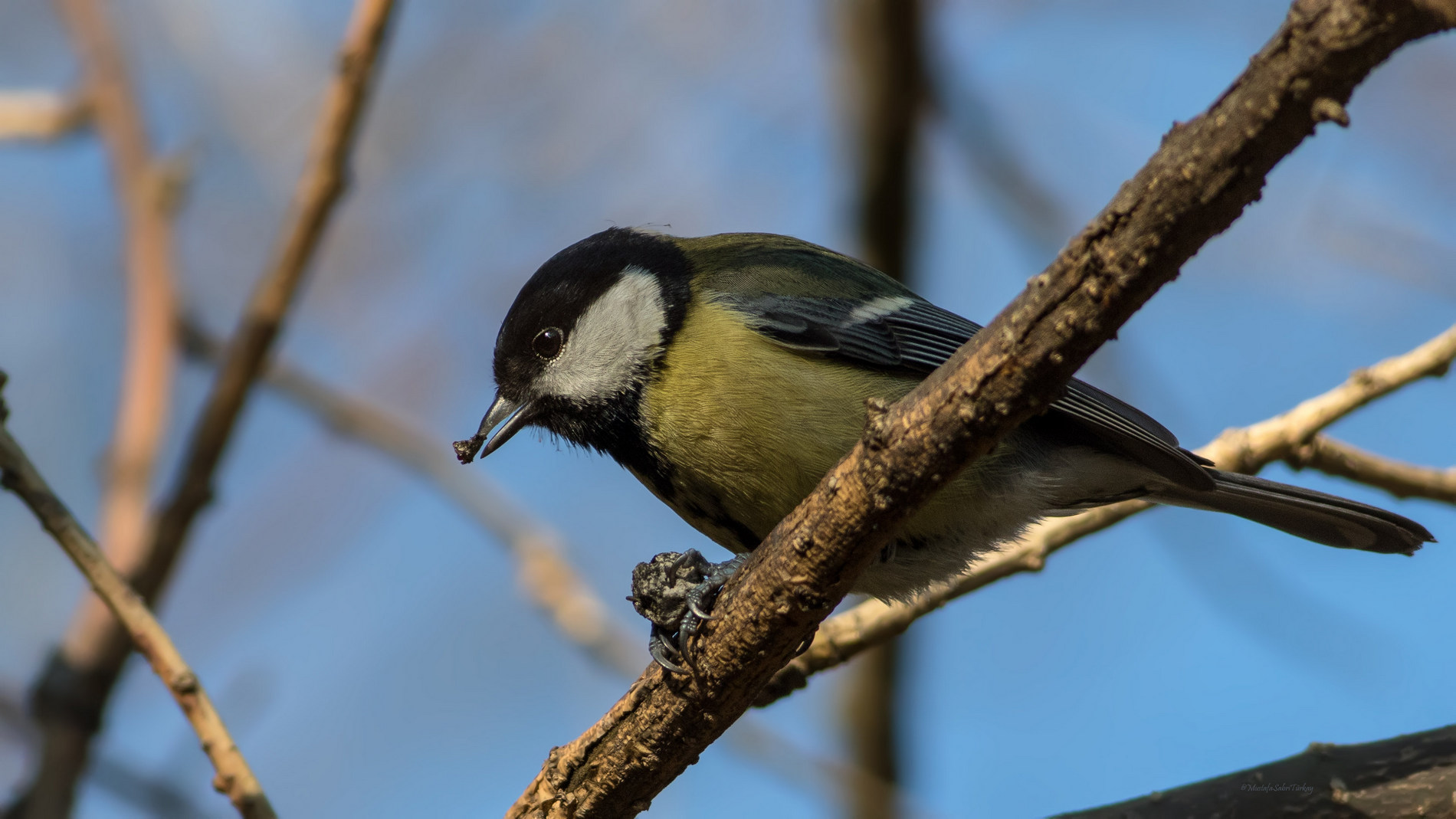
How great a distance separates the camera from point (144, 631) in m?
2.66

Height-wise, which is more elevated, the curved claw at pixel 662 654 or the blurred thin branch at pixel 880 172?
the blurred thin branch at pixel 880 172

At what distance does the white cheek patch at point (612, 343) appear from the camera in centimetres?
356

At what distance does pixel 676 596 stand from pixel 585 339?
4.53 feet

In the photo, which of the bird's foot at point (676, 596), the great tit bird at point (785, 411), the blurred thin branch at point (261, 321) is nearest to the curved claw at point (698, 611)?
the bird's foot at point (676, 596)

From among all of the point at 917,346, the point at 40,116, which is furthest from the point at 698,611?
the point at 40,116

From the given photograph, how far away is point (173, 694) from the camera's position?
2631 mm

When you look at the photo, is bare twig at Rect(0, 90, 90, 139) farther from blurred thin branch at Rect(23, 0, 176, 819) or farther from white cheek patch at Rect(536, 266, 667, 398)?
white cheek patch at Rect(536, 266, 667, 398)

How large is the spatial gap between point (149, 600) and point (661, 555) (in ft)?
6.31

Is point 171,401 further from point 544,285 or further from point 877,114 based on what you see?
point 877,114

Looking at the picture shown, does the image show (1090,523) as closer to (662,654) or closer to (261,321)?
(662,654)

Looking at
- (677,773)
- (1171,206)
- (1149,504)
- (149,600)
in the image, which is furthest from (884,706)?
(1171,206)

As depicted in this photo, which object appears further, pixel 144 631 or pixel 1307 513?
pixel 1307 513

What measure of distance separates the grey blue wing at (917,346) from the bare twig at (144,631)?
177 centimetres

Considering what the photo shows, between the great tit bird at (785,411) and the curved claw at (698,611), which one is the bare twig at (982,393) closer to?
the curved claw at (698,611)
